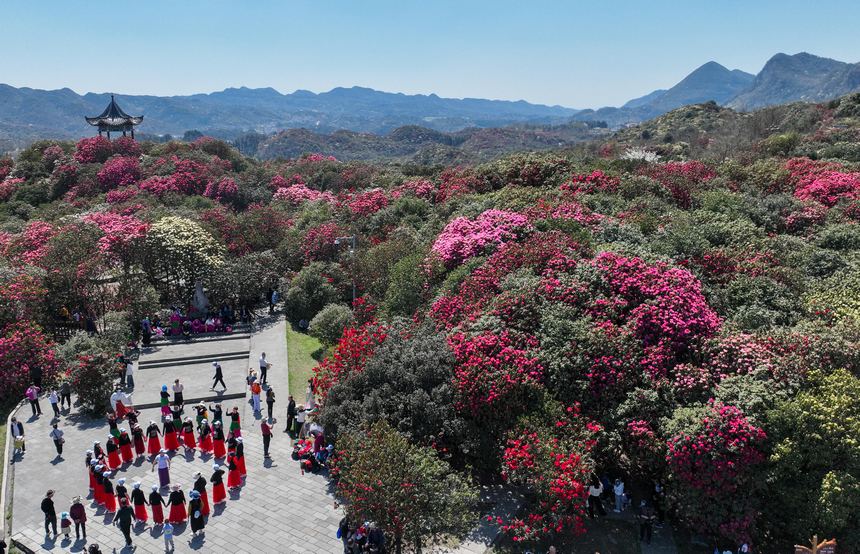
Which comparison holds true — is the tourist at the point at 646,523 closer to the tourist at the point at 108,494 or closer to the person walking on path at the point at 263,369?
the tourist at the point at 108,494

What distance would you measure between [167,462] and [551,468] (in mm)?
8534

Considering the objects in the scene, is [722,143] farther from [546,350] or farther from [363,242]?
[546,350]

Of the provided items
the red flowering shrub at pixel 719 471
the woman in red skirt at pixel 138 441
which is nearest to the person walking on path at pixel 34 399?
the woman in red skirt at pixel 138 441

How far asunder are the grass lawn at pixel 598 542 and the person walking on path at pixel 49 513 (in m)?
8.88

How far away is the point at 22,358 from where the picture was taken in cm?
1786

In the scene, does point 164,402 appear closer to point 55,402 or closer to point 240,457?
point 55,402

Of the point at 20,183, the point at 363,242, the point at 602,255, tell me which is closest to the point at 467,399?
the point at 602,255

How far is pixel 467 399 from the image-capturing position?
42.4ft

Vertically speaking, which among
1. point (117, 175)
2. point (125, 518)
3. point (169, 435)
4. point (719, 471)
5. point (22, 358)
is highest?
point (117, 175)

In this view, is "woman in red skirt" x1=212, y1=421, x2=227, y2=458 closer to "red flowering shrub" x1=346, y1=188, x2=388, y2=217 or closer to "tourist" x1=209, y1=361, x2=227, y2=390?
"tourist" x1=209, y1=361, x2=227, y2=390

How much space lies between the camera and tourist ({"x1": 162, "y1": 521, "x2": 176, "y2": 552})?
1105cm

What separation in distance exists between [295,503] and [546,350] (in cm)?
671

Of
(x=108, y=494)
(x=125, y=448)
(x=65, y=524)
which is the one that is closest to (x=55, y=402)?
(x=125, y=448)

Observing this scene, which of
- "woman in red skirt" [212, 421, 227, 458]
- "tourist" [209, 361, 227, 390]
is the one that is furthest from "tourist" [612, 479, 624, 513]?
"tourist" [209, 361, 227, 390]
